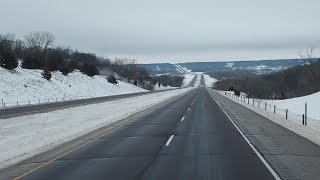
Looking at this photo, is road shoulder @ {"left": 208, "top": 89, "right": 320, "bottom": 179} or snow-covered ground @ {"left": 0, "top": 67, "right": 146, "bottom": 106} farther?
snow-covered ground @ {"left": 0, "top": 67, "right": 146, "bottom": 106}

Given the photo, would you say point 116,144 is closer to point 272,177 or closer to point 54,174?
point 54,174

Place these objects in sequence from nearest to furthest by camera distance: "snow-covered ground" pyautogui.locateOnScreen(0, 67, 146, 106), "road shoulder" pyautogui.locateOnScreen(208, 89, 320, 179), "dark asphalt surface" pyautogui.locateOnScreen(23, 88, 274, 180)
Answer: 1. "dark asphalt surface" pyautogui.locateOnScreen(23, 88, 274, 180)
2. "road shoulder" pyautogui.locateOnScreen(208, 89, 320, 179)
3. "snow-covered ground" pyautogui.locateOnScreen(0, 67, 146, 106)

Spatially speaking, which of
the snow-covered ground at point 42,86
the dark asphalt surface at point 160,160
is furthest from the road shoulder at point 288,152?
the snow-covered ground at point 42,86

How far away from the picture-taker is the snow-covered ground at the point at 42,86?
60541 millimetres

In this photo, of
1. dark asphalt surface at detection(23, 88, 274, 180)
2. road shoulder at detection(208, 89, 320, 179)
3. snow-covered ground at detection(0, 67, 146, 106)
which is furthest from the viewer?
snow-covered ground at detection(0, 67, 146, 106)

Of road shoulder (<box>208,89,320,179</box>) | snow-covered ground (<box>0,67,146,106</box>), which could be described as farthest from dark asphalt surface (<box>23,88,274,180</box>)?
snow-covered ground (<box>0,67,146,106</box>)

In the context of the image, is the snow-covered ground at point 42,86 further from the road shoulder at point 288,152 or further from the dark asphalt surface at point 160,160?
the road shoulder at point 288,152

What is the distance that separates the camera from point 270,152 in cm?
1375

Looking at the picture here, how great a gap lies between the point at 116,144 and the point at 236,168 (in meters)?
6.31

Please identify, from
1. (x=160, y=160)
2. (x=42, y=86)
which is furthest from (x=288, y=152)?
(x=42, y=86)

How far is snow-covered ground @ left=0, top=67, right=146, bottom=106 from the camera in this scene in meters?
60.5

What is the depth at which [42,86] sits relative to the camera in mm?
73188

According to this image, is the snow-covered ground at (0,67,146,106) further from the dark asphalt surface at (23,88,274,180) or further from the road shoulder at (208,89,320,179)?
the road shoulder at (208,89,320,179)

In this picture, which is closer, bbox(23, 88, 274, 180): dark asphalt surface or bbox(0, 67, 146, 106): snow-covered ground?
bbox(23, 88, 274, 180): dark asphalt surface
